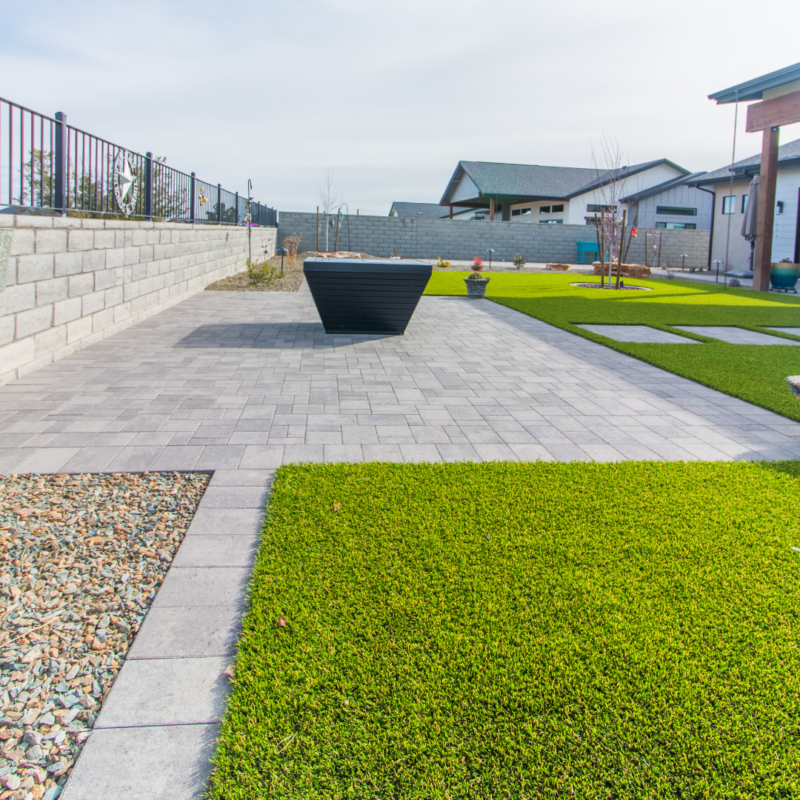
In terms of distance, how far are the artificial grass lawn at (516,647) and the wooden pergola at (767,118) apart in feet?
54.1

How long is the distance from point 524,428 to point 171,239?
823 cm

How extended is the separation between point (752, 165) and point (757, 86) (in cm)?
719

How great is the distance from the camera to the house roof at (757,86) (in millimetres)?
15453

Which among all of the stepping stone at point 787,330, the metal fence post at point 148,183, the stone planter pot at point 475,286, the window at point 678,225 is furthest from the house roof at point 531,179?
the metal fence post at point 148,183

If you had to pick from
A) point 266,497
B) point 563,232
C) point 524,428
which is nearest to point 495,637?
point 266,497

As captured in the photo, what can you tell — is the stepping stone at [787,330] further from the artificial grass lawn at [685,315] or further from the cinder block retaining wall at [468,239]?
the cinder block retaining wall at [468,239]

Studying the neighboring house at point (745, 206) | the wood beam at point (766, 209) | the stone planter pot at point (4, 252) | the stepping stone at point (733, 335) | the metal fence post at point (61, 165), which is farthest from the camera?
the neighboring house at point (745, 206)

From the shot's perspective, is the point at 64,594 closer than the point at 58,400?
Yes

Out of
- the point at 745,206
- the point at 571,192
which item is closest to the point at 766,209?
the point at 745,206

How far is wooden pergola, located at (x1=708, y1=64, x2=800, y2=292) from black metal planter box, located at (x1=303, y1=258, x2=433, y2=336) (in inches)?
519

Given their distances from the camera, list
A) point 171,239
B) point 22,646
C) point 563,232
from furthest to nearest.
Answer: point 563,232 → point 171,239 → point 22,646

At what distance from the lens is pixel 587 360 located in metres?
7.46

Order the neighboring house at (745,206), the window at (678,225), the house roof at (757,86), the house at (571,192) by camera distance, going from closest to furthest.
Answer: the house roof at (757,86), the neighboring house at (745,206), the house at (571,192), the window at (678,225)

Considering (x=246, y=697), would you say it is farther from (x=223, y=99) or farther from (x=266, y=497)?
(x=223, y=99)
